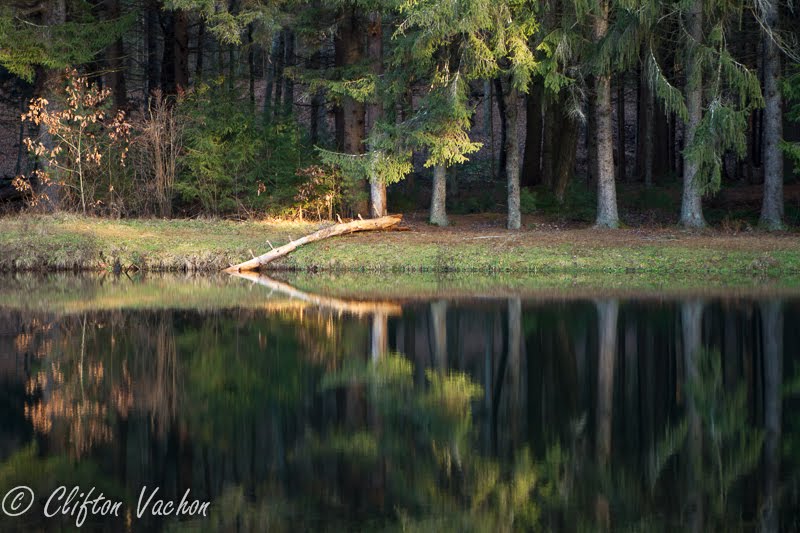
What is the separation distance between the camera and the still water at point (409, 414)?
7238mm

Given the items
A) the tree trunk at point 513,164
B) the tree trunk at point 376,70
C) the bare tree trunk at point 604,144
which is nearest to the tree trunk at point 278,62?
the tree trunk at point 376,70

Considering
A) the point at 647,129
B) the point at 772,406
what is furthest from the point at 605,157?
the point at 772,406

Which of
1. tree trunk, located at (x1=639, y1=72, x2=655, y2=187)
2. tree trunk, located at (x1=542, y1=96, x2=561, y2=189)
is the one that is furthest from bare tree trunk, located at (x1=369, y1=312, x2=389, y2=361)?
tree trunk, located at (x1=639, y1=72, x2=655, y2=187)

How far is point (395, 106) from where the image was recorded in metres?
27.1

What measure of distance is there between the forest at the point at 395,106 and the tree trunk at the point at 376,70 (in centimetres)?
5

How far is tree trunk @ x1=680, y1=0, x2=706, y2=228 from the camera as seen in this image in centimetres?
2420

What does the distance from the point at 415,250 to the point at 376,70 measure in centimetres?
596

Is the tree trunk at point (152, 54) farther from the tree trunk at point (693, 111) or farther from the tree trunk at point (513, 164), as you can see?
the tree trunk at point (693, 111)

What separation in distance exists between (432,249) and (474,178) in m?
20.1

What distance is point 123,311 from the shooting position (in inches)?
653

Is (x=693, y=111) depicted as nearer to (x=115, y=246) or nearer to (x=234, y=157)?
(x=234, y=157)

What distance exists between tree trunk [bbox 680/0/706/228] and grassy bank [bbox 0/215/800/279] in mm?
710

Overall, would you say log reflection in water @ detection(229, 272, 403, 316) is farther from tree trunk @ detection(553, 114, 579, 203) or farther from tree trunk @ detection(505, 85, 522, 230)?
tree trunk @ detection(553, 114, 579, 203)

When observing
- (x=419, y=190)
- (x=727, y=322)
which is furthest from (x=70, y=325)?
(x=419, y=190)
